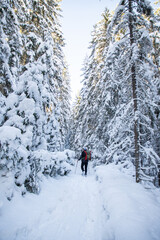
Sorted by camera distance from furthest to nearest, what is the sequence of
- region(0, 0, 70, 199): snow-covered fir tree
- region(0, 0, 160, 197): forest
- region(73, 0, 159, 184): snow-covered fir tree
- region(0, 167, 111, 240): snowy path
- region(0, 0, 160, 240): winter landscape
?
region(73, 0, 159, 184): snow-covered fir tree < region(0, 0, 160, 197): forest < region(0, 0, 70, 199): snow-covered fir tree < region(0, 0, 160, 240): winter landscape < region(0, 167, 111, 240): snowy path

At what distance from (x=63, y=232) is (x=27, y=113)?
3930 millimetres

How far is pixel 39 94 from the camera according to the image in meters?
5.40

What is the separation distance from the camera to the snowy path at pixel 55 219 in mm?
3098

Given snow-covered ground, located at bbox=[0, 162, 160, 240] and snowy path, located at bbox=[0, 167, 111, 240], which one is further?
snowy path, located at bbox=[0, 167, 111, 240]

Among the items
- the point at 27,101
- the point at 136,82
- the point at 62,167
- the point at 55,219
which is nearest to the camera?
the point at 55,219


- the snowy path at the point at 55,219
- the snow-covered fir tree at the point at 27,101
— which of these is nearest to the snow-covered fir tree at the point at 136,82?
A: the snowy path at the point at 55,219

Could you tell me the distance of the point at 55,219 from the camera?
151 inches

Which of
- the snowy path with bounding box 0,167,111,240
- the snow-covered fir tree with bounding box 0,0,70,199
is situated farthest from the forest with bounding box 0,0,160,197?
the snowy path with bounding box 0,167,111,240

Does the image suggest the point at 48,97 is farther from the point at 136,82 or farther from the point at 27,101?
the point at 136,82

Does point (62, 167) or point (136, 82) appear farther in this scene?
point (62, 167)

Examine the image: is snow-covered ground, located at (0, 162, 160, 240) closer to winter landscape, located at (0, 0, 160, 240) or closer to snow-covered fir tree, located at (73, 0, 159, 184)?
winter landscape, located at (0, 0, 160, 240)

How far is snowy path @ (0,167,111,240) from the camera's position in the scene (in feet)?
10.2

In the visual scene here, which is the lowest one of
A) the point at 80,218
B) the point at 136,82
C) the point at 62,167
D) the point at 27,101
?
the point at 80,218

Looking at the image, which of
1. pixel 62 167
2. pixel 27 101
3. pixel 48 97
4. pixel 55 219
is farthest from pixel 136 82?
pixel 62 167
